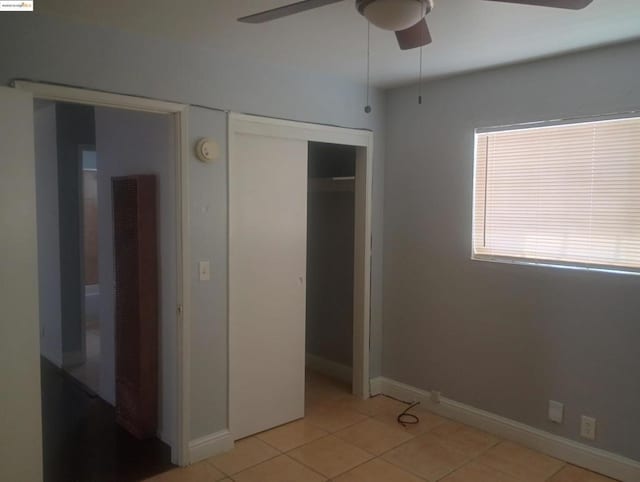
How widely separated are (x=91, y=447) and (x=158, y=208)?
158cm

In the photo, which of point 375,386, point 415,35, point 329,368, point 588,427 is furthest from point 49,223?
point 588,427

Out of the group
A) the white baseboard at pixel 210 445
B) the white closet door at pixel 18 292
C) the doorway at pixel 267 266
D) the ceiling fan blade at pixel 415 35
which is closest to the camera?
the ceiling fan blade at pixel 415 35

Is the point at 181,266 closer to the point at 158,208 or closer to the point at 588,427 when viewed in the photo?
the point at 158,208

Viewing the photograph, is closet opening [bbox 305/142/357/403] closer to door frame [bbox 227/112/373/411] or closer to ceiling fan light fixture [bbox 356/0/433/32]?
door frame [bbox 227/112/373/411]

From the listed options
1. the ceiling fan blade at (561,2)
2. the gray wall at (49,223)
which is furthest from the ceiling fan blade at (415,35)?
the gray wall at (49,223)

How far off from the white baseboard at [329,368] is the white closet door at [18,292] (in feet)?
8.65

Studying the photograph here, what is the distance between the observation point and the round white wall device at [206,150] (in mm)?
2838


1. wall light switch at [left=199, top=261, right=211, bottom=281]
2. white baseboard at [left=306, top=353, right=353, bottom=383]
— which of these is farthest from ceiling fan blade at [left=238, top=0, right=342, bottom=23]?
white baseboard at [left=306, top=353, right=353, bottom=383]

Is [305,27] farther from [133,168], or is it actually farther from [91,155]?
[91,155]

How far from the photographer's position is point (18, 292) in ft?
7.08

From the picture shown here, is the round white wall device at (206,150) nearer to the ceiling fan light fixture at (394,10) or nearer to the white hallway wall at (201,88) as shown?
the white hallway wall at (201,88)

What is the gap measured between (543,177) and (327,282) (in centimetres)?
217

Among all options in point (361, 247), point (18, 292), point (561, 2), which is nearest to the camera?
point (561, 2)

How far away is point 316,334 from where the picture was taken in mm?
4711
